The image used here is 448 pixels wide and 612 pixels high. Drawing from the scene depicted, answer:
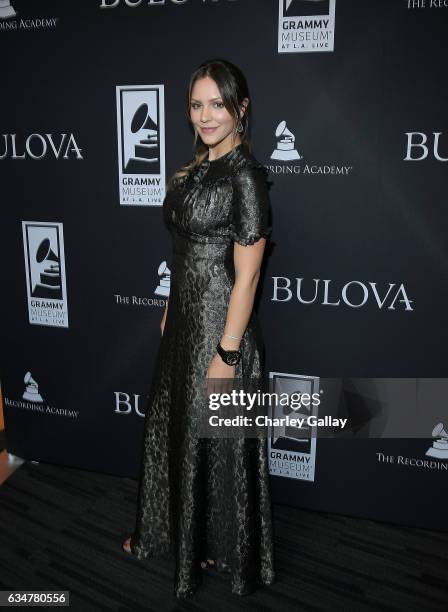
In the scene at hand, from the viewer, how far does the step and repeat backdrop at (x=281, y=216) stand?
2324 mm

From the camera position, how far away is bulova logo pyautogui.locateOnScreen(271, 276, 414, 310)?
2.49m

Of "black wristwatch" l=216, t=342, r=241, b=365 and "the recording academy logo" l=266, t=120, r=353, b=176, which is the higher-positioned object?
"the recording academy logo" l=266, t=120, r=353, b=176

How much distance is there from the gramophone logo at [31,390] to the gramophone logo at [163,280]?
3.16ft

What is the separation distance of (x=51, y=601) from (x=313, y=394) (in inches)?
54.5

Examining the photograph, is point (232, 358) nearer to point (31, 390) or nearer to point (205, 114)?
point (205, 114)

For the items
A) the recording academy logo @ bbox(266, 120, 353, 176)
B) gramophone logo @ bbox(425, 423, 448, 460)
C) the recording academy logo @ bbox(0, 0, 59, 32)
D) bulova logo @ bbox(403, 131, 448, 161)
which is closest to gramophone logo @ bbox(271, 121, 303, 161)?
the recording academy logo @ bbox(266, 120, 353, 176)

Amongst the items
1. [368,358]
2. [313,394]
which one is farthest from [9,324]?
[368,358]

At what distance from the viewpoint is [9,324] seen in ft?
10.3

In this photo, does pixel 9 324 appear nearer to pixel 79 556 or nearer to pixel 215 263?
pixel 79 556

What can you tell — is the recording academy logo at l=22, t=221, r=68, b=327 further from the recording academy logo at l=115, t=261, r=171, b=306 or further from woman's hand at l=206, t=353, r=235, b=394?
woman's hand at l=206, t=353, r=235, b=394

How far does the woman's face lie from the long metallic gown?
0.27ft

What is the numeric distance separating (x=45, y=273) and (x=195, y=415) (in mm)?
1315

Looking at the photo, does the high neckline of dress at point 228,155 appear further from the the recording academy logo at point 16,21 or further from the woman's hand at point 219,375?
the the recording academy logo at point 16,21

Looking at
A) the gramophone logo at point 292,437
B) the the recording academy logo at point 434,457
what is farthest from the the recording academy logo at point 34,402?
the the recording academy logo at point 434,457
